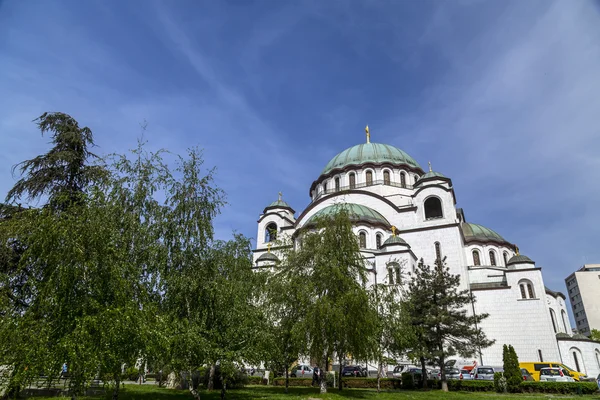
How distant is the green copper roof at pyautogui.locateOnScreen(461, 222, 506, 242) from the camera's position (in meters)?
36.0

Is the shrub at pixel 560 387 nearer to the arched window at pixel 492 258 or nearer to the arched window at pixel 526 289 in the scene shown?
the arched window at pixel 526 289

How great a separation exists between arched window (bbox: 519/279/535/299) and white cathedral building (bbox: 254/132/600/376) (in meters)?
0.07

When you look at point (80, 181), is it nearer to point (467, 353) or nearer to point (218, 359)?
point (218, 359)

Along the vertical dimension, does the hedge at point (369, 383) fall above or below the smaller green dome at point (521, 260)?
below

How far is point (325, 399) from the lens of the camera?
14.1m

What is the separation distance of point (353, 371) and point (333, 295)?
433 inches

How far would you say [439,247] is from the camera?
32.0 metres

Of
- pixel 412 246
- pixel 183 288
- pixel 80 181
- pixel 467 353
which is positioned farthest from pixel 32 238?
pixel 412 246

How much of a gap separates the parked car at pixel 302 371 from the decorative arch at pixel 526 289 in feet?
58.2

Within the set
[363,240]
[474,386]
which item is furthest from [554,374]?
[363,240]

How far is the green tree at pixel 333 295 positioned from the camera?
14.8 meters

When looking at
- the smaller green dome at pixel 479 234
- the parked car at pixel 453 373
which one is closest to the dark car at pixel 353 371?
the parked car at pixel 453 373

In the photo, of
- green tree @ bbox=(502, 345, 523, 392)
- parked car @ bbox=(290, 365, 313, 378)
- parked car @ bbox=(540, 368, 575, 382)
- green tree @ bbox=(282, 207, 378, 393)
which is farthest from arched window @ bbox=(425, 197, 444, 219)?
green tree @ bbox=(282, 207, 378, 393)

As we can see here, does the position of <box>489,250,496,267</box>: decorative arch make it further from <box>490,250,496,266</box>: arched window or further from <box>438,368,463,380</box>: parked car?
<box>438,368,463,380</box>: parked car
